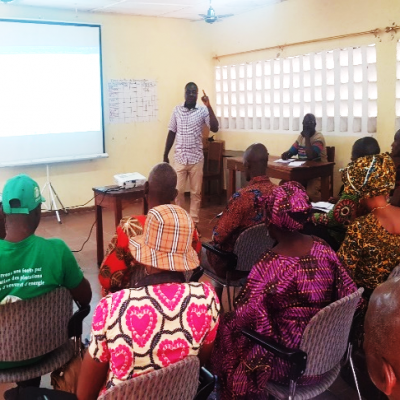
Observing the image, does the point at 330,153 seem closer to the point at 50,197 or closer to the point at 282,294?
the point at 50,197

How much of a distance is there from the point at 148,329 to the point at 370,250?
53.6 inches

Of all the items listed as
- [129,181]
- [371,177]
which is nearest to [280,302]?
[371,177]

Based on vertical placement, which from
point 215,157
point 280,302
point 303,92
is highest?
point 303,92

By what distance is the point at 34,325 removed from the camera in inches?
77.4

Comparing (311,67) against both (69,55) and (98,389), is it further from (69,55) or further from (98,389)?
(98,389)

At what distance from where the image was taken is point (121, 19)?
7023 mm

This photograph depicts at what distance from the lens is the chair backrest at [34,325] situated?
193 cm

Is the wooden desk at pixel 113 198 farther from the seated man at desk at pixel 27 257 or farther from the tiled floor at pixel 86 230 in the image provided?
the seated man at desk at pixel 27 257

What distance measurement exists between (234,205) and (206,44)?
531cm

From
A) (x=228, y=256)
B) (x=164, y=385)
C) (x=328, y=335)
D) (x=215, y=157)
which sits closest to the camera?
(x=164, y=385)

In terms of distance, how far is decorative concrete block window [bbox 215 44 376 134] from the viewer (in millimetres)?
5793

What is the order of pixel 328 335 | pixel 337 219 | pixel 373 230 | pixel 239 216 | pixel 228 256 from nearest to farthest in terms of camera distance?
pixel 328 335 < pixel 373 230 < pixel 337 219 < pixel 228 256 < pixel 239 216

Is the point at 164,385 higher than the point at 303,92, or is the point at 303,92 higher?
the point at 303,92

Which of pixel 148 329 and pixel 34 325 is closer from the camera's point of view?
Answer: pixel 148 329
